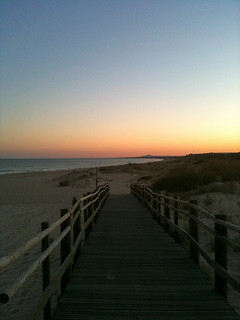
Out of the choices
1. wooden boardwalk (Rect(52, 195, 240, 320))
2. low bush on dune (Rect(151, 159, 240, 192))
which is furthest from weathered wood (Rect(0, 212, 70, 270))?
low bush on dune (Rect(151, 159, 240, 192))

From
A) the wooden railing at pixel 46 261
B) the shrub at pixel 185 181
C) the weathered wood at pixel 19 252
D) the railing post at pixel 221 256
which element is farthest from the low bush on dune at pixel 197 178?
the weathered wood at pixel 19 252

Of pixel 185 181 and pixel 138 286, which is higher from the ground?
pixel 185 181

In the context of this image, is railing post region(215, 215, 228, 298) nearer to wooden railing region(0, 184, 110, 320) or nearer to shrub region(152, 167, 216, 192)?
wooden railing region(0, 184, 110, 320)

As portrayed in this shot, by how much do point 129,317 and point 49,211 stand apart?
1258 centimetres

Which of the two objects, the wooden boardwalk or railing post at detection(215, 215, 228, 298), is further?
railing post at detection(215, 215, 228, 298)

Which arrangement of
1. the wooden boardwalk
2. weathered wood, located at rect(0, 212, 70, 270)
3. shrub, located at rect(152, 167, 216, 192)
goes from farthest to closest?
shrub, located at rect(152, 167, 216, 192)
the wooden boardwalk
weathered wood, located at rect(0, 212, 70, 270)

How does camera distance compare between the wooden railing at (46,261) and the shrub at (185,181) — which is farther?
the shrub at (185,181)

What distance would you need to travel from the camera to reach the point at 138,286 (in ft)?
14.6

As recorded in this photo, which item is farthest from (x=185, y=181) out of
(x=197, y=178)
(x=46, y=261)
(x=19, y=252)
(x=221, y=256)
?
(x=19, y=252)

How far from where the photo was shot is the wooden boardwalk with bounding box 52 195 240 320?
3.67 metres

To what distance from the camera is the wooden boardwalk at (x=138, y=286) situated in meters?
3.67

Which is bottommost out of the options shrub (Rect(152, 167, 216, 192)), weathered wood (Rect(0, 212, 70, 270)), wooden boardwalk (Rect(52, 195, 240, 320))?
wooden boardwalk (Rect(52, 195, 240, 320))

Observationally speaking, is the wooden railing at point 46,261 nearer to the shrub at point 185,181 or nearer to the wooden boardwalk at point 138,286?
the wooden boardwalk at point 138,286

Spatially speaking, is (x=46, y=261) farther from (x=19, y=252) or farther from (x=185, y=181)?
(x=185, y=181)
